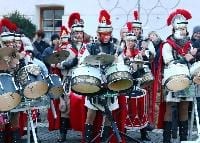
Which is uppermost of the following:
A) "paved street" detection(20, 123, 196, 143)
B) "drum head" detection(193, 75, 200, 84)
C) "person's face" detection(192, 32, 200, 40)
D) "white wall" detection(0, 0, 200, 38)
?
"white wall" detection(0, 0, 200, 38)

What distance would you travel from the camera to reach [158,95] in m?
7.55

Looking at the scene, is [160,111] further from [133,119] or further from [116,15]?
[116,15]

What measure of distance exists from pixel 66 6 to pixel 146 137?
7329 millimetres

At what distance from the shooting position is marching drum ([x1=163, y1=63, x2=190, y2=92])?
A: 21.3 ft

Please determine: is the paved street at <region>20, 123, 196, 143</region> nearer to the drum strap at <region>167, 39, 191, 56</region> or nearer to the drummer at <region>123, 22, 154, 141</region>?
the drummer at <region>123, 22, 154, 141</region>

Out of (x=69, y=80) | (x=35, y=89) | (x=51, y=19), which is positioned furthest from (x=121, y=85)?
(x=51, y=19)

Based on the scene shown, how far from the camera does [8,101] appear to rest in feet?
19.1

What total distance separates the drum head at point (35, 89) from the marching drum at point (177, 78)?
139 cm

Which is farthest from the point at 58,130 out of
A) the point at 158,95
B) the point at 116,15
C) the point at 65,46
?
the point at 116,15

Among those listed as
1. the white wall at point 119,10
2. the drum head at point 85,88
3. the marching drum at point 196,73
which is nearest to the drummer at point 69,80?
the drum head at point 85,88

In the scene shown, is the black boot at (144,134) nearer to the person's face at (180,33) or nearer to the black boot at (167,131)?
the black boot at (167,131)

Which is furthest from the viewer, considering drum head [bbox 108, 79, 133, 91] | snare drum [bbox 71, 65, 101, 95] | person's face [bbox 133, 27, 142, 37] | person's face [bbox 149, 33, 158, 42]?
person's face [bbox 149, 33, 158, 42]

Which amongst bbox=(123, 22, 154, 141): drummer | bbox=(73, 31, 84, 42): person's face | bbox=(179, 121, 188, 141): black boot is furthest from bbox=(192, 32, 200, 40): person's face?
bbox=(179, 121, 188, 141): black boot

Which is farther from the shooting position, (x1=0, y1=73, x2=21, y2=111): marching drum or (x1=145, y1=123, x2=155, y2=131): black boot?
(x1=145, y1=123, x2=155, y2=131): black boot
